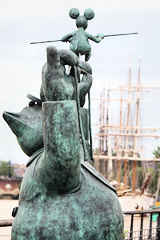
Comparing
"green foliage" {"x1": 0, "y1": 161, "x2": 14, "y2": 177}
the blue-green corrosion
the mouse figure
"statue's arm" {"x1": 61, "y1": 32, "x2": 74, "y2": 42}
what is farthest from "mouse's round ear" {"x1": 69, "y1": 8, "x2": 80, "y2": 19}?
"green foliage" {"x1": 0, "y1": 161, "x2": 14, "y2": 177}

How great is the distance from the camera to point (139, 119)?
25.1m

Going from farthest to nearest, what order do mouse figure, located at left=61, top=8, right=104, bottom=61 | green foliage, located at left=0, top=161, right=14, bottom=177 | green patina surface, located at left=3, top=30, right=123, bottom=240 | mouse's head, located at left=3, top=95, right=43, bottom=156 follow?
green foliage, located at left=0, top=161, right=14, bottom=177
mouse figure, located at left=61, top=8, right=104, bottom=61
mouse's head, located at left=3, top=95, right=43, bottom=156
green patina surface, located at left=3, top=30, right=123, bottom=240

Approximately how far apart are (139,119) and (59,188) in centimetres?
2325

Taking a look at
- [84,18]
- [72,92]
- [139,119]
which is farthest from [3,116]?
[139,119]

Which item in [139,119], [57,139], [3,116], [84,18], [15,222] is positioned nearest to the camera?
[57,139]

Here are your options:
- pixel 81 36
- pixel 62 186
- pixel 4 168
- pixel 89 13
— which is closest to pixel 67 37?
pixel 81 36

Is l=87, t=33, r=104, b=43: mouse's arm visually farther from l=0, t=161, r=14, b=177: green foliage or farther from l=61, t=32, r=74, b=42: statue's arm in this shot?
l=0, t=161, r=14, b=177: green foliage

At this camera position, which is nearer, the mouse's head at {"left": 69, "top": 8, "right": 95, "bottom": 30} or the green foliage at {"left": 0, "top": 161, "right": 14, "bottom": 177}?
the mouse's head at {"left": 69, "top": 8, "right": 95, "bottom": 30}

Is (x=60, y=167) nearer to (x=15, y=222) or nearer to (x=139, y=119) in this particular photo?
(x=15, y=222)

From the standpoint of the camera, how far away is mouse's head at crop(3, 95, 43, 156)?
97.3 inches

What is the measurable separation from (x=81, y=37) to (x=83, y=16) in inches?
6.1

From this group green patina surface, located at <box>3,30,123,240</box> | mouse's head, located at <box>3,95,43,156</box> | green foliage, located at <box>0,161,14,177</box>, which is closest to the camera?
green patina surface, located at <box>3,30,123,240</box>

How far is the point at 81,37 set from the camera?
2799mm

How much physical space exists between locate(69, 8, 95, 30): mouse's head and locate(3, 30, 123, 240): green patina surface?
68 centimetres
